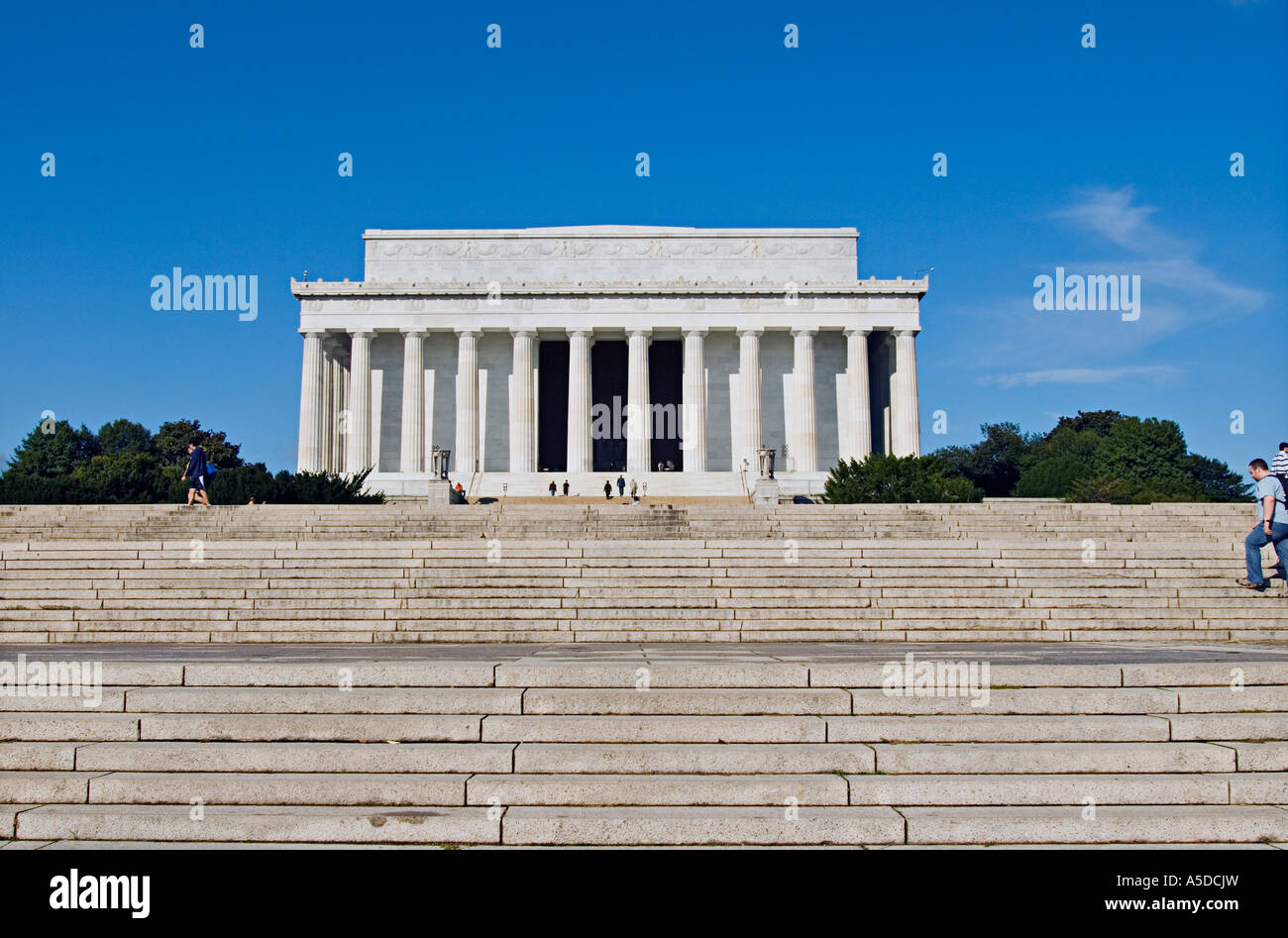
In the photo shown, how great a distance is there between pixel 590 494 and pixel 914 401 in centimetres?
1955

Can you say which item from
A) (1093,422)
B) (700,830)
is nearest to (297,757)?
(700,830)

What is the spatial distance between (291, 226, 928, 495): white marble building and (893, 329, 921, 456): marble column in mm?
90

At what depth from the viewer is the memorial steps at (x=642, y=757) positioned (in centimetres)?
643

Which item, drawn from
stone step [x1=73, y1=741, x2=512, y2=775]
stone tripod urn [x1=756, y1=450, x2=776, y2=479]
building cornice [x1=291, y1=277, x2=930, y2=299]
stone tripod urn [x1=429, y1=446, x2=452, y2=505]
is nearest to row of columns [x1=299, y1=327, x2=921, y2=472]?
building cornice [x1=291, y1=277, x2=930, y2=299]

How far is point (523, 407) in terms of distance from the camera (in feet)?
187

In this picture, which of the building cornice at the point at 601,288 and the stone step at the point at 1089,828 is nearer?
the stone step at the point at 1089,828

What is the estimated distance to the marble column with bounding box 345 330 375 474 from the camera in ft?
188

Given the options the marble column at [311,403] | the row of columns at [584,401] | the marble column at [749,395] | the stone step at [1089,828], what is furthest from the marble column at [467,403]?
the stone step at [1089,828]

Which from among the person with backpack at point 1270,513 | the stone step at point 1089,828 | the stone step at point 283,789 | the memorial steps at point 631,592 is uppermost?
the person with backpack at point 1270,513

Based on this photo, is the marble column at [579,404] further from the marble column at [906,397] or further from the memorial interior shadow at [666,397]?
the marble column at [906,397]

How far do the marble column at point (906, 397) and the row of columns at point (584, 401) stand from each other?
6 centimetres

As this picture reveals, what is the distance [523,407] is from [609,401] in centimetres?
1109

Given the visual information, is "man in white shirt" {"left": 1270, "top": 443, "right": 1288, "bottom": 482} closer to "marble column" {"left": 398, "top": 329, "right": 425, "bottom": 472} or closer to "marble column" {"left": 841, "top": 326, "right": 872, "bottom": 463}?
"marble column" {"left": 841, "top": 326, "right": 872, "bottom": 463}

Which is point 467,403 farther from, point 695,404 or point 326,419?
point 695,404
